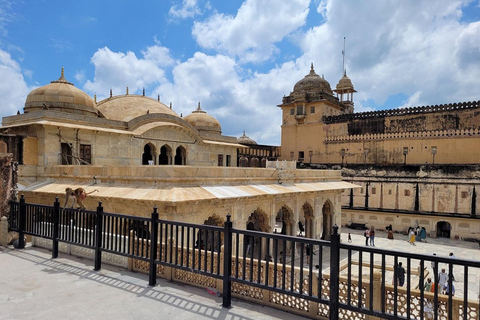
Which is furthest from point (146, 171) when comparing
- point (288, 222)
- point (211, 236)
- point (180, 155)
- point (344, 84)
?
point (344, 84)

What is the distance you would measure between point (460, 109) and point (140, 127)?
974 inches

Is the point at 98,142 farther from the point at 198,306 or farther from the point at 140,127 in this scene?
the point at 198,306

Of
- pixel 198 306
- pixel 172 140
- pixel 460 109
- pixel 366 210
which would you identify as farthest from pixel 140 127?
pixel 460 109

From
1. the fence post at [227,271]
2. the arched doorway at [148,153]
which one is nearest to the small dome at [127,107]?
the arched doorway at [148,153]

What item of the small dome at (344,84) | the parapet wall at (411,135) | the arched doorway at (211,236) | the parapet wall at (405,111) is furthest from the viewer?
the small dome at (344,84)

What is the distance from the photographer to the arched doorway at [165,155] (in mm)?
24453

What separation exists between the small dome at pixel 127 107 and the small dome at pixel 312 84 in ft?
48.8

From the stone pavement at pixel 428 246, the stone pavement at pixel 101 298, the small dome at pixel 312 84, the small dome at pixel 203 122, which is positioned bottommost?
the stone pavement at pixel 428 246

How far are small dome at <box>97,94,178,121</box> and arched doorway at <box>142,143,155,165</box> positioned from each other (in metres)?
2.32

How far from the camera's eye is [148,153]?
82.2 feet

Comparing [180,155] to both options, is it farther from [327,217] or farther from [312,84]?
[312,84]

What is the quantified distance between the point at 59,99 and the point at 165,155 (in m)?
7.58

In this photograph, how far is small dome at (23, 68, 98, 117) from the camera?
20.8 metres

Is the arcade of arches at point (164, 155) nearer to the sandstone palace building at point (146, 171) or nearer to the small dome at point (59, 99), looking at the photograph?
the sandstone palace building at point (146, 171)
